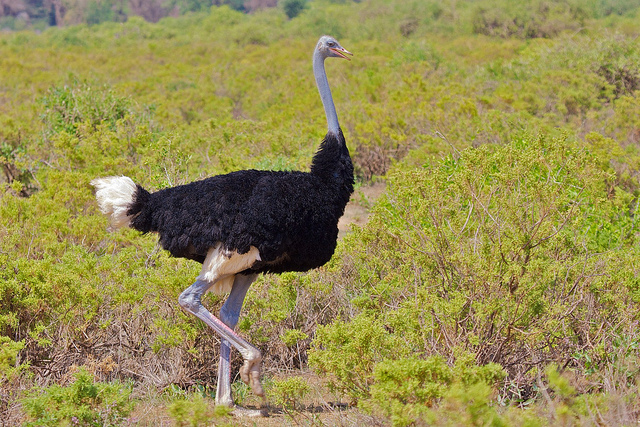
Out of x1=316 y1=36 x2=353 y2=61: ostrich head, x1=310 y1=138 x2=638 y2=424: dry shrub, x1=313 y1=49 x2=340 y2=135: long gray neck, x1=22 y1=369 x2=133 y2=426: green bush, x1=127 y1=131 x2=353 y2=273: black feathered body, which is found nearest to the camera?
x1=22 y1=369 x2=133 y2=426: green bush

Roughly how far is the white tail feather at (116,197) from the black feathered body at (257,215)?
0.11 feet

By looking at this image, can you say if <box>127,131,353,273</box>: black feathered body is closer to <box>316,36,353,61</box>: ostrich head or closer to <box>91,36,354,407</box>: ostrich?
<box>91,36,354,407</box>: ostrich

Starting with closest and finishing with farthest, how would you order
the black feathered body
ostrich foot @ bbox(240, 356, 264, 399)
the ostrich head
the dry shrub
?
the dry shrub, the black feathered body, ostrich foot @ bbox(240, 356, 264, 399), the ostrich head

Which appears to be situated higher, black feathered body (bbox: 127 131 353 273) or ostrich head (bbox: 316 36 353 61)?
ostrich head (bbox: 316 36 353 61)

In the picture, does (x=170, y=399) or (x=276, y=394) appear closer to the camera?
(x=276, y=394)

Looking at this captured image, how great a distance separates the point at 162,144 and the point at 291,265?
259 cm

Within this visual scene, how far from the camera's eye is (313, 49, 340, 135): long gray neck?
14.4 ft

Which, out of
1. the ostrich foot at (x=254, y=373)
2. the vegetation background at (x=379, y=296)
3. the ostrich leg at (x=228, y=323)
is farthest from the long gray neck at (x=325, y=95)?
the ostrich foot at (x=254, y=373)

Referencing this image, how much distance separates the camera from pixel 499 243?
3.86 metres

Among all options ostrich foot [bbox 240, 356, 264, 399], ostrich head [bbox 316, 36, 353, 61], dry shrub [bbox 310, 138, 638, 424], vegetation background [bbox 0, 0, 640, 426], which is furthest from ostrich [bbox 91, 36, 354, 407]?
ostrich head [bbox 316, 36, 353, 61]

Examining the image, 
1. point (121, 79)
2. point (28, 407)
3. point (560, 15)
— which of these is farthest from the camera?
point (560, 15)

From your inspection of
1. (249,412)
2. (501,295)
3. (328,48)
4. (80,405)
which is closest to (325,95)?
(328,48)

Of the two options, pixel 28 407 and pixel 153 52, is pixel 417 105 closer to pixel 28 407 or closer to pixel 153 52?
pixel 28 407

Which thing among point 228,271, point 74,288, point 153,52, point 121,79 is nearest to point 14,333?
point 74,288
